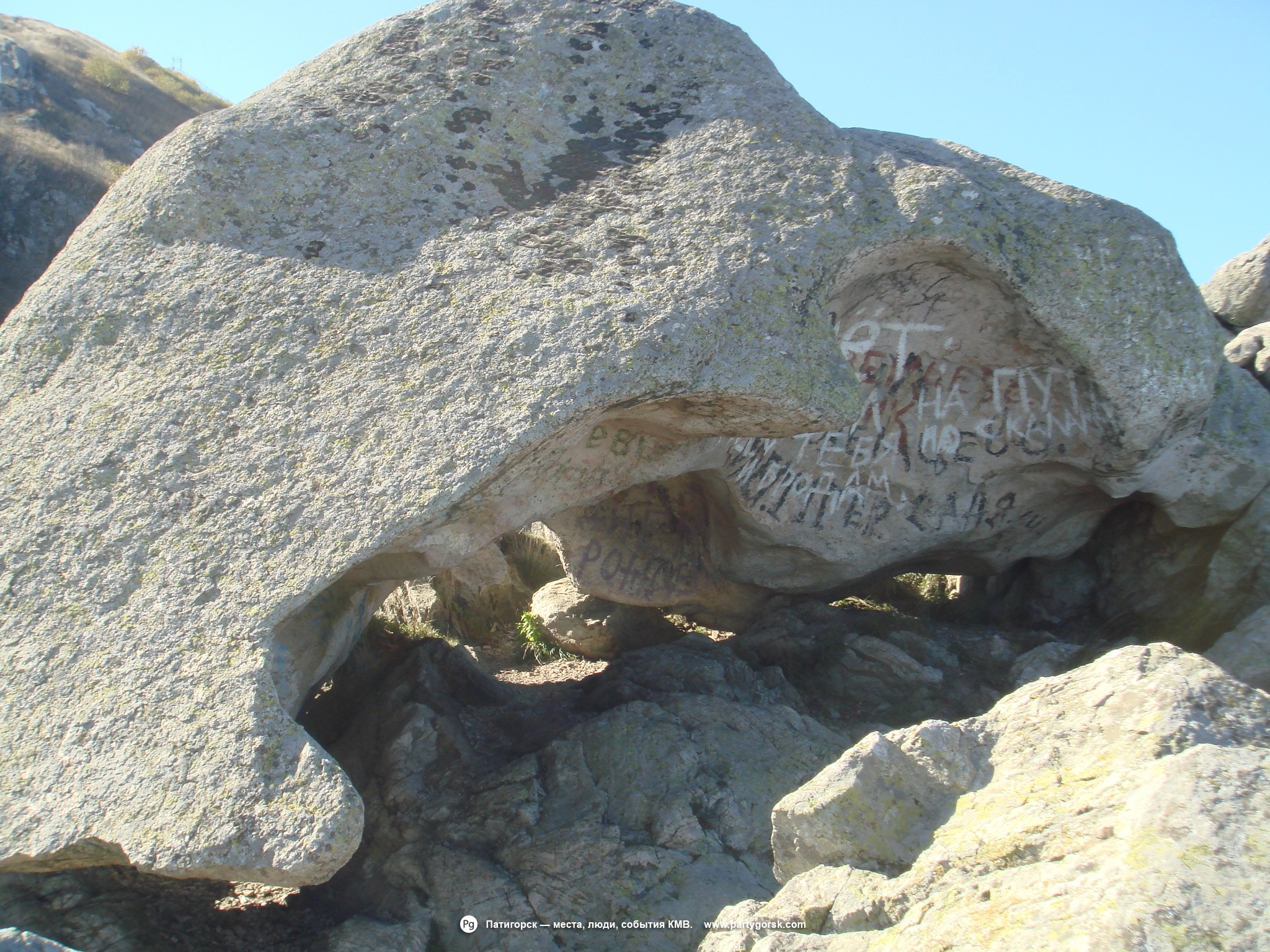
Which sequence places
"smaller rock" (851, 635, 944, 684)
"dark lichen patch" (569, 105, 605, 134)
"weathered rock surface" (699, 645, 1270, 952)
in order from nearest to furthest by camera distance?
"weathered rock surface" (699, 645, 1270, 952), "dark lichen patch" (569, 105, 605, 134), "smaller rock" (851, 635, 944, 684)

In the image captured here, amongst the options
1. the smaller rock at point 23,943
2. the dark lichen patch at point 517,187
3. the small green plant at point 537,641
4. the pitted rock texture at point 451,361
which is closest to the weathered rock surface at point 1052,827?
the pitted rock texture at point 451,361

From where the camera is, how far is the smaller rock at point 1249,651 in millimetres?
4496

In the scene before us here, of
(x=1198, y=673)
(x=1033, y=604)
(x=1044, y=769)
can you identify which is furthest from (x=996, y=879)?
(x=1033, y=604)

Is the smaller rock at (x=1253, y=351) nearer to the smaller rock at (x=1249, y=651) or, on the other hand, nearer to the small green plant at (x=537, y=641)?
the smaller rock at (x=1249, y=651)

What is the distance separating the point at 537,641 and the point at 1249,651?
4497 millimetres

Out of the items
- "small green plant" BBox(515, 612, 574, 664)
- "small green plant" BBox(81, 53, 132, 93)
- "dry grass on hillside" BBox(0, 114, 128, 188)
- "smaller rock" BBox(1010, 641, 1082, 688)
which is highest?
"small green plant" BBox(81, 53, 132, 93)

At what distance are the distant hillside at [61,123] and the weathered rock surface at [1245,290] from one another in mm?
15041

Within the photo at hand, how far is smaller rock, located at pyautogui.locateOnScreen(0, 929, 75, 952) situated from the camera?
2170mm

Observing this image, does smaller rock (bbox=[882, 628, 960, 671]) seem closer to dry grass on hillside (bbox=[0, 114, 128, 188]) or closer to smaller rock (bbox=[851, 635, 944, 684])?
smaller rock (bbox=[851, 635, 944, 684])

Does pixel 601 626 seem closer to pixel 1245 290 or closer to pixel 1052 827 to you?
pixel 1052 827

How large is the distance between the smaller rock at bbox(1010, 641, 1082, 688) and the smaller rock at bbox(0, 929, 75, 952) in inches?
184

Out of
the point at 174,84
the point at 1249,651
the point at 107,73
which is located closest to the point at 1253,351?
the point at 1249,651

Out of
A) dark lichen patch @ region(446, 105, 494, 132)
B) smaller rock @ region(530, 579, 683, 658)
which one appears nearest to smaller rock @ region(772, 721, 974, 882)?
dark lichen patch @ region(446, 105, 494, 132)

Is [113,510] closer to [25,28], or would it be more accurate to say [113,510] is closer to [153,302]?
[153,302]
